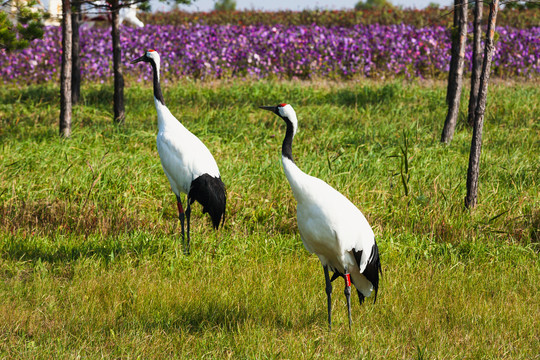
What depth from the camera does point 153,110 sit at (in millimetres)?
10047

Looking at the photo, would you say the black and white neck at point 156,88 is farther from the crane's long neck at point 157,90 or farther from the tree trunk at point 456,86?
the tree trunk at point 456,86

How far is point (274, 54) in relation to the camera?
14750 millimetres

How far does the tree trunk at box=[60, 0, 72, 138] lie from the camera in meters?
7.55

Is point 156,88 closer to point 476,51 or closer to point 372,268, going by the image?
point 372,268

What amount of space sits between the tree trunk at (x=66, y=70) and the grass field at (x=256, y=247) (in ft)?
0.83

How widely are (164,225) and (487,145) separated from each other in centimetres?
464

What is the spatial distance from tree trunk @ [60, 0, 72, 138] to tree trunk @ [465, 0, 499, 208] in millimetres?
5137

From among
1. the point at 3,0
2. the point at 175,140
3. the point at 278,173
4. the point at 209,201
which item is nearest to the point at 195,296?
the point at 209,201

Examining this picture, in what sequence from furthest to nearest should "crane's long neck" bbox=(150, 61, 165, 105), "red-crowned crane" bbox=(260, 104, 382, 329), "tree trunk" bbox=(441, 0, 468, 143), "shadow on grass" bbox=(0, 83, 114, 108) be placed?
"shadow on grass" bbox=(0, 83, 114, 108) → "tree trunk" bbox=(441, 0, 468, 143) → "crane's long neck" bbox=(150, 61, 165, 105) → "red-crowned crane" bbox=(260, 104, 382, 329)

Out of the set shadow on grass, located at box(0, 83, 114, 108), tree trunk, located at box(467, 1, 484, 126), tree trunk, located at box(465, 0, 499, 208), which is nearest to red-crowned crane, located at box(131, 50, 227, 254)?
tree trunk, located at box(465, 0, 499, 208)

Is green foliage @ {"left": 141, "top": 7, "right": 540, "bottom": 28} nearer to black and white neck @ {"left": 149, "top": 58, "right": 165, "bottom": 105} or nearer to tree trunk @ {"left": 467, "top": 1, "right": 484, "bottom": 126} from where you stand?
tree trunk @ {"left": 467, "top": 1, "right": 484, "bottom": 126}

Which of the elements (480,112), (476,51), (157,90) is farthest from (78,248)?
(476,51)

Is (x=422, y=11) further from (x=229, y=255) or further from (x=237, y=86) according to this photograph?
(x=229, y=255)

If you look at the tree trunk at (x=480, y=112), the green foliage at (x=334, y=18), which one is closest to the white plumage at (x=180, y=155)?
the tree trunk at (x=480, y=112)
